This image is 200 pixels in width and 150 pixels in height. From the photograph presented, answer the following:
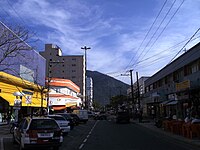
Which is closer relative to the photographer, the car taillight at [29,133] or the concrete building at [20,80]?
the car taillight at [29,133]

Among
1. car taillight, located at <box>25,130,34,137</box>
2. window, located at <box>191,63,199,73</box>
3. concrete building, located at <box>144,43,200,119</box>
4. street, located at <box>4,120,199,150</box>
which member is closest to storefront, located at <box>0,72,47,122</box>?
street, located at <box>4,120,199,150</box>

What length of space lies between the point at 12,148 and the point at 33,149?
1.64 metres

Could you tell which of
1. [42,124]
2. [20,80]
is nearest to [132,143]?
[42,124]

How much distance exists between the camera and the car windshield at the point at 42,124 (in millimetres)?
14291

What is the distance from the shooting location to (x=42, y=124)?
573 inches

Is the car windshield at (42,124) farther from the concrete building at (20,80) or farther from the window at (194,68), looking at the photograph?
the window at (194,68)

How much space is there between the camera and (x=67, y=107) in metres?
82.2

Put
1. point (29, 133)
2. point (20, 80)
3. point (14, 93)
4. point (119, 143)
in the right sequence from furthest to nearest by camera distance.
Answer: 1. point (20, 80)
2. point (14, 93)
3. point (119, 143)
4. point (29, 133)

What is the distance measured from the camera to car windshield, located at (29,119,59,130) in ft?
46.9

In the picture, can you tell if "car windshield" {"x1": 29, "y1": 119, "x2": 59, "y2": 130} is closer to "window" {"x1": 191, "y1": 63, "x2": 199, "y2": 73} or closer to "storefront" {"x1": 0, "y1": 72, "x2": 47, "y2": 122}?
"storefront" {"x1": 0, "y1": 72, "x2": 47, "y2": 122}

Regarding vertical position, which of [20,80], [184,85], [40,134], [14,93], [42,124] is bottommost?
[40,134]

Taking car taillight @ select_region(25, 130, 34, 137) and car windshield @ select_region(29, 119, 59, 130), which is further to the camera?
car windshield @ select_region(29, 119, 59, 130)

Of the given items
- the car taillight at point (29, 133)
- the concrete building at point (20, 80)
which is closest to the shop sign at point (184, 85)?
the concrete building at point (20, 80)

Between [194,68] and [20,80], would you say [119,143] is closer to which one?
[194,68]
